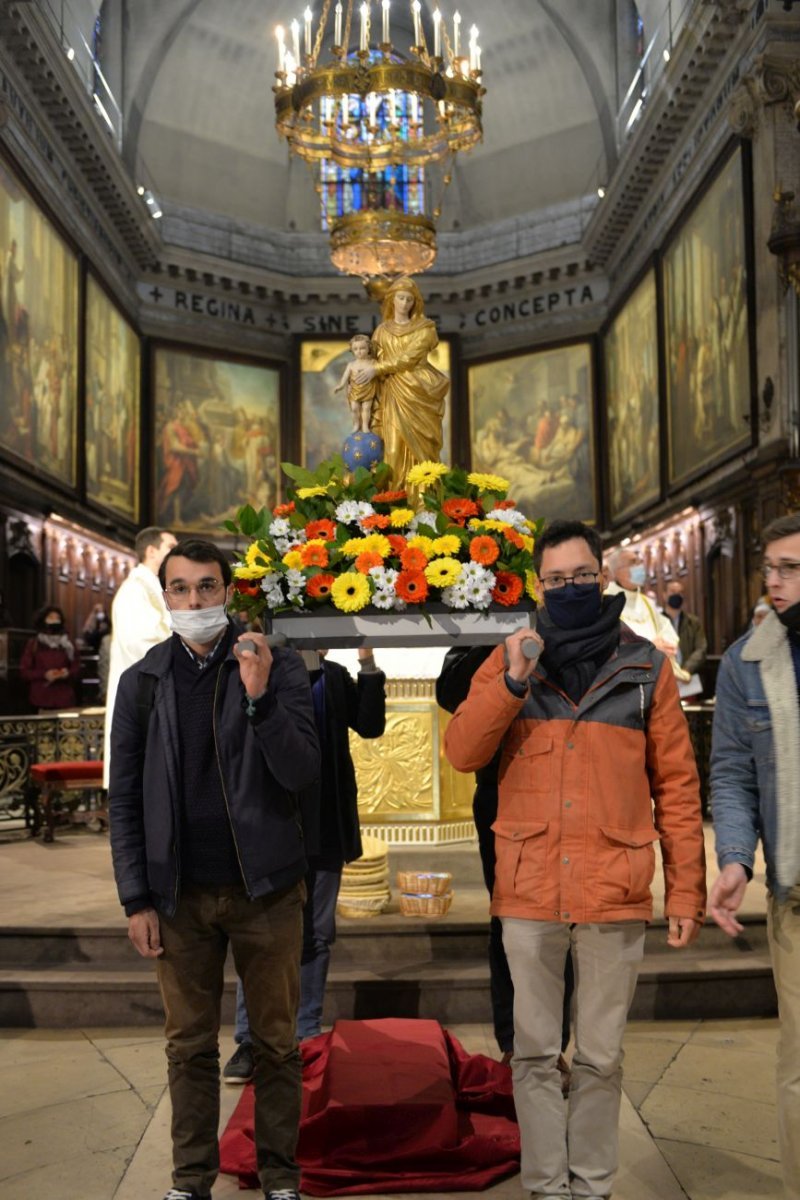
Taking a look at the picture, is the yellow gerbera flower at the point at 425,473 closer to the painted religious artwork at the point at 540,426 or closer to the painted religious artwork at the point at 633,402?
the painted religious artwork at the point at 633,402

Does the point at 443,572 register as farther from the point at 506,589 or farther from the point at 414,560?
the point at 506,589

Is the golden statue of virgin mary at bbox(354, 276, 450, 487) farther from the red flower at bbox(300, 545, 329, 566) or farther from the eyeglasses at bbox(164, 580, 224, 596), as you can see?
the eyeglasses at bbox(164, 580, 224, 596)

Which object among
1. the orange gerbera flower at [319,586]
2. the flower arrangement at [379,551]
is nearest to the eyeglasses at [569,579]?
the flower arrangement at [379,551]

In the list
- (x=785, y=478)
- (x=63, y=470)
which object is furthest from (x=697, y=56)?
(x=63, y=470)

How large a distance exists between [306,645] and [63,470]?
17.6m

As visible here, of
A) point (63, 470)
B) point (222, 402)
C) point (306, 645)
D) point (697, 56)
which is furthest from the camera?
point (222, 402)

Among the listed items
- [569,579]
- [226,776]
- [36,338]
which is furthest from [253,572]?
[36,338]

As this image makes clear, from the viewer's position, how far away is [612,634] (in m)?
3.32

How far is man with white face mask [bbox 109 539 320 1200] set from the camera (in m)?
3.24

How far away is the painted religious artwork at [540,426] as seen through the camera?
26875mm

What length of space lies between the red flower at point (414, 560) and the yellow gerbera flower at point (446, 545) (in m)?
0.05

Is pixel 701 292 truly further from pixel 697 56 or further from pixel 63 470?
pixel 63 470

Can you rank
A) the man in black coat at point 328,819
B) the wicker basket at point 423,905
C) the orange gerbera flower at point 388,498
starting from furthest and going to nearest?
the wicker basket at point 423,905
the man in black coat at point 328,819
the orange gerbera flower at point 388,498

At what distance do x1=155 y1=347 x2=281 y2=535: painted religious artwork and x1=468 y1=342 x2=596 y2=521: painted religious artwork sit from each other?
4773 millimetres
